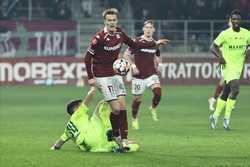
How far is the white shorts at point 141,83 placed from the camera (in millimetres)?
18109

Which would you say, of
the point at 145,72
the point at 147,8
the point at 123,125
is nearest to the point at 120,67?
the point at 123,125

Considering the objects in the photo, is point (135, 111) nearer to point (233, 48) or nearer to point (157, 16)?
point (233, 48)

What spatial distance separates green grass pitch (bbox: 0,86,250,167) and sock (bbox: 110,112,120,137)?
0.48 metres

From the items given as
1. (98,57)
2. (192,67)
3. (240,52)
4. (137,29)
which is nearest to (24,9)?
(137,29)

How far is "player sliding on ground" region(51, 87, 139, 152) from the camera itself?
1230 cm

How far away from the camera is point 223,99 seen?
16.9m

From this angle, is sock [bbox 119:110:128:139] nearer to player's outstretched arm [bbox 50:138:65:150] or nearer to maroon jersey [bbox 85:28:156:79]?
maroon jersey [bbox 85:28:156:79]

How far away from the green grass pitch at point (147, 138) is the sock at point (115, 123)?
0.48 m

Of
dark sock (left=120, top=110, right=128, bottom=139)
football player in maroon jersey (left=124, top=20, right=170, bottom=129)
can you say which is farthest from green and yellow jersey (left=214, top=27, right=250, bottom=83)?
dark sock (left=120, top=110, right=128, bottom=139)

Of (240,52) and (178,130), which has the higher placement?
(240,52)

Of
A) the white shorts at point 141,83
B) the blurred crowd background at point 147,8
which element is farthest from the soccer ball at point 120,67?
the blurred crowd background at point 147,8

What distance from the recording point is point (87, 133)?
12258mm

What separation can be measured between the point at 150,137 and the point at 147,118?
5.03 m

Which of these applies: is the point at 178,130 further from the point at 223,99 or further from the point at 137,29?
the point at 137,29
